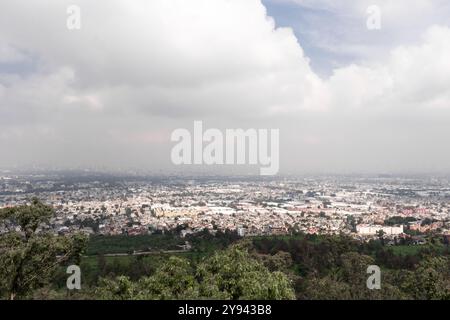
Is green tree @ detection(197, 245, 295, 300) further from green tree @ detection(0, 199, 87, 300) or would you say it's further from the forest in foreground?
green tree @ detection(0, 199, 87, 300)

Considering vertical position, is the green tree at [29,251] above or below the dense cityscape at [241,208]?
above

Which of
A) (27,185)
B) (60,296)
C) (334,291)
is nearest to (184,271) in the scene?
(60,296)

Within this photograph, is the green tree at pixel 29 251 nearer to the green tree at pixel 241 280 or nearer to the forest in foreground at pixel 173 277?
the forest in foreground at pixel 173 277

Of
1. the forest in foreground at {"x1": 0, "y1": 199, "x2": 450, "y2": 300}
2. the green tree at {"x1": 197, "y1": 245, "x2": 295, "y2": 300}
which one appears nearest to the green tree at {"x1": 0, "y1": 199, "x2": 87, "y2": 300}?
the forest in foreground at {"x1": 0, "y1": 199, "x2": 450, "y2": 300}

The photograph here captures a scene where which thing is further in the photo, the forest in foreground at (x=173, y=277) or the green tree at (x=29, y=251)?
the green tree at (x=29, y=251)

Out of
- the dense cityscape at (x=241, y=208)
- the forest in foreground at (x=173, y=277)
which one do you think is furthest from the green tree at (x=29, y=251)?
the dense cityscape at (x=241, y=208)

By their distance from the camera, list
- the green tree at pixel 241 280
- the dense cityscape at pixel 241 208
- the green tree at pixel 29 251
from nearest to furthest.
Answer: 1. the green tree at pixel 241 280
2. the green tree at pixel 29 251
3. the dense cityscape at pixel 241 208

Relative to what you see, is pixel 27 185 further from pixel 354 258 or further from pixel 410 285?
Answer: pixel 410 285
